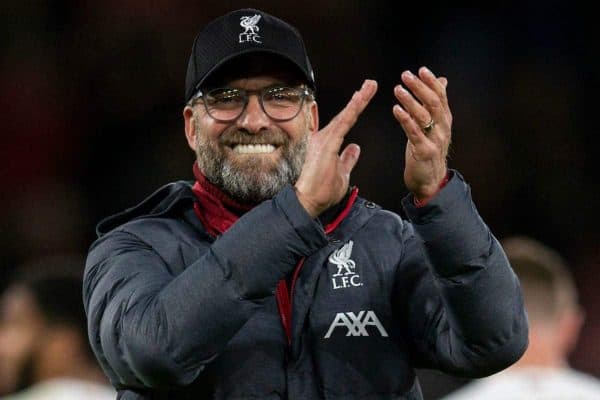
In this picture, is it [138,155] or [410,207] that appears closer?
[410,207]

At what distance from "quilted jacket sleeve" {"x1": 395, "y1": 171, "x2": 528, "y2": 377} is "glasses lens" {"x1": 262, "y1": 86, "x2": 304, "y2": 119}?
395 mm

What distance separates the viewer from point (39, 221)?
4.65 m

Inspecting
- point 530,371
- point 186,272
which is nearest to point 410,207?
point 186,272

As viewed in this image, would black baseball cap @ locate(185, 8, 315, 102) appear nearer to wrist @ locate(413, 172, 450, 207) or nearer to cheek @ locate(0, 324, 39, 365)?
wrist @ locate(413, 172, 450, 207)

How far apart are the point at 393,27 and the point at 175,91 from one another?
3.14 feet

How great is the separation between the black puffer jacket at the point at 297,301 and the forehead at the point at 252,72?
0.76 ft

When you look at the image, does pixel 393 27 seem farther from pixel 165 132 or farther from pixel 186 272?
pixel 186 272

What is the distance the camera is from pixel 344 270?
2141 mm

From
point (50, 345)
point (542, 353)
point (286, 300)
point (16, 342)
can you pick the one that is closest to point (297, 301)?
point (286, 300)

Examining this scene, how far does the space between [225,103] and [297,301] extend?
1.33 feet

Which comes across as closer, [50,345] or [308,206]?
[308,206]

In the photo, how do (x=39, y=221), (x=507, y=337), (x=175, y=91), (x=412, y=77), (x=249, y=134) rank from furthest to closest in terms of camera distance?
(x=175, y=91) < (x=39, y=221) < (x=249, y=134) < (x=507, y=337) < (x=412, y=77)

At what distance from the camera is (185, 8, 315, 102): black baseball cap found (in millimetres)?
2240

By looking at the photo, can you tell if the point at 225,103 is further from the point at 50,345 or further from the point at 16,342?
the point at 16,342
